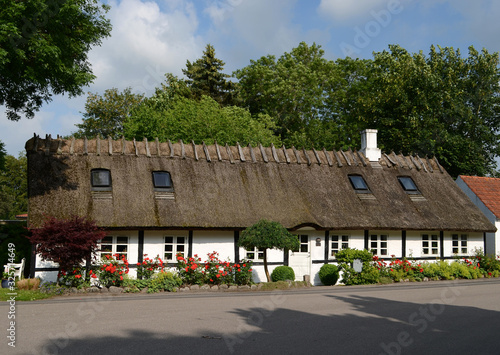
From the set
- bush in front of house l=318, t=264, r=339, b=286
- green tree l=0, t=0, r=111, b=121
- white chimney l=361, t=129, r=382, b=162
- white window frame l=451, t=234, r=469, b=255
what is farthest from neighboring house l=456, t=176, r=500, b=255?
green tree l=0, t=0, r=111, b=121

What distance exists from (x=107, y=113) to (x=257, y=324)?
40176mm

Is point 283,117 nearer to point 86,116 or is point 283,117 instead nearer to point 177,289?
point 86,116

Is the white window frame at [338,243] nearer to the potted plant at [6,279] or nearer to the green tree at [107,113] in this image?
the potted plant at [6,279]

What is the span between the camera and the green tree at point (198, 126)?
33594mm

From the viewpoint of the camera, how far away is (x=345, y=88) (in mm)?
48531

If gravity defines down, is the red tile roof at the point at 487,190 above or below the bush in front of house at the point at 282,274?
above

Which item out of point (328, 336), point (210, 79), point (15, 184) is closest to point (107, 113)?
point (210, 79)

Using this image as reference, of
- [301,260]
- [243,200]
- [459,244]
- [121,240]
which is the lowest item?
[301,260]

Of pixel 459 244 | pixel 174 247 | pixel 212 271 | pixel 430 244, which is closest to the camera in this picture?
pixel 212 271

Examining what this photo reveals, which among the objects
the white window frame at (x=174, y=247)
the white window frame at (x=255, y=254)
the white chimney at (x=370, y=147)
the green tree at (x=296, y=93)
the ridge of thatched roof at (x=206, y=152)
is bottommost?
the white window frame at (x=255, y=254)

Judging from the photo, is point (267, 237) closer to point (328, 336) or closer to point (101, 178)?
point (101, 178)

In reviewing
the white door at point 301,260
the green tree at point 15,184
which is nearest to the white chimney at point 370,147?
the white door at point 301,260

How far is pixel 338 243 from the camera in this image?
23.5m

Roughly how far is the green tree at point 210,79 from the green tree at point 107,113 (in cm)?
635
